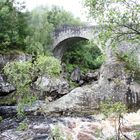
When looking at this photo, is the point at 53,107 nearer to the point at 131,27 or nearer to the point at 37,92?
the point at 37,92

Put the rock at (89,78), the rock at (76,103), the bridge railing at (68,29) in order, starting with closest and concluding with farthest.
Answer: the rock at (76,103)
the rock at (89,78)
the bridge railing at (68,29)

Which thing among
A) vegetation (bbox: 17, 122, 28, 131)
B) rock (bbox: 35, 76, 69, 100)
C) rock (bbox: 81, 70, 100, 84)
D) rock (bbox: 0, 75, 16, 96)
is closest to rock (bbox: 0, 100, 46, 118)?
rock (bbox: 0, 75, 16, 96)

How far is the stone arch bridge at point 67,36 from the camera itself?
37.7 meters

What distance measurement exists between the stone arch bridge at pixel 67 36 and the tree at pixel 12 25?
6.80 m

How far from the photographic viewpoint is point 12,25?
30906mm

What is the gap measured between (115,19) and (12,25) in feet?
66.8

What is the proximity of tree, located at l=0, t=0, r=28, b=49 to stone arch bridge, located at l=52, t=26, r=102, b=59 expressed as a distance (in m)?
6.80

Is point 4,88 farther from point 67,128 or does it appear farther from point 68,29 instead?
point 68,29

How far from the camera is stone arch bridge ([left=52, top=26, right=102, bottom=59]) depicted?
37719mm

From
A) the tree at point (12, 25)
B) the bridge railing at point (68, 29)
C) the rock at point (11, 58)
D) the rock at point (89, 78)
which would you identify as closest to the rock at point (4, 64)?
the rock at point (11, 58)

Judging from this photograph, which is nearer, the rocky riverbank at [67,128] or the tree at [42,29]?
the rocky riverbank at [67,128]

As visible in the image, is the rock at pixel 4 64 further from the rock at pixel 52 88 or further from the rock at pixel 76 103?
the rock at pixel 76 103

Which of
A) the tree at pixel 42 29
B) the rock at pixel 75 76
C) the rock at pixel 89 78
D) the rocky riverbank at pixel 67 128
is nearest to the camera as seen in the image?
the rocky riverbank at pixel 67 128

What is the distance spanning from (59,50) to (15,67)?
25297 mm
